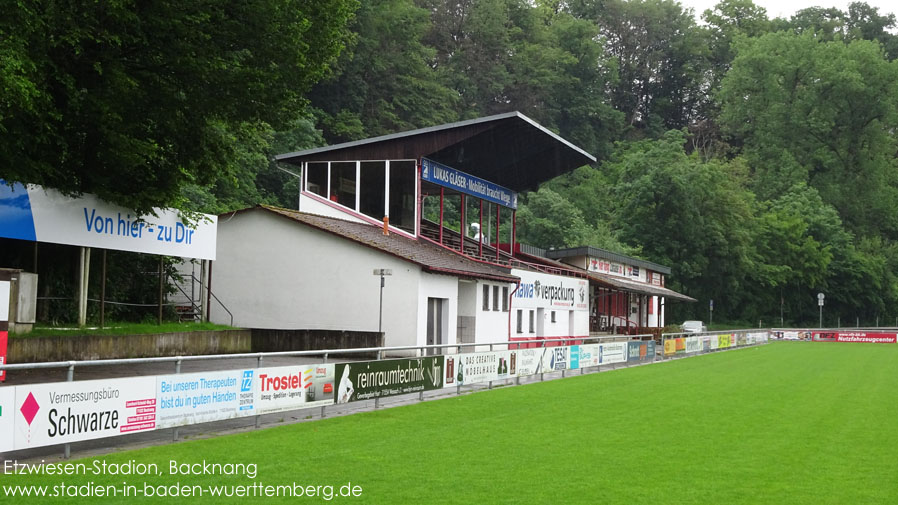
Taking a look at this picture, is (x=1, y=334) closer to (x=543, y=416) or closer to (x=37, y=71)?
(x=37, y=71)

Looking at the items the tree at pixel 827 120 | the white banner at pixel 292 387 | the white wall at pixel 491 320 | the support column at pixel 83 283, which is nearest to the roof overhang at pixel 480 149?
the white wall at pixel 491 320

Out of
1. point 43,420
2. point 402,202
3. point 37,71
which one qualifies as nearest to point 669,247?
point 402,202

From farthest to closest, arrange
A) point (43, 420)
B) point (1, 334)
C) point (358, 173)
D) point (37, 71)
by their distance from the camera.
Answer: point (358, 173) < point (37, 71) < point (1, 334) < point (43, 420)

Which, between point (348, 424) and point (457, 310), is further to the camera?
point (457, 310)

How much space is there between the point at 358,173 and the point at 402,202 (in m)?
2.71

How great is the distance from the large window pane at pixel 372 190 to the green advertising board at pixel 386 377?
69.8 feet

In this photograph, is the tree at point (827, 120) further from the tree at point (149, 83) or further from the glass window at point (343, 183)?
the tree at point (149, 83)

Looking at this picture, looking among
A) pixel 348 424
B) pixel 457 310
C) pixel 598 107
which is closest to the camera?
pixel 348 424

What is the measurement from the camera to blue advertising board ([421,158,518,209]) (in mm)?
40719

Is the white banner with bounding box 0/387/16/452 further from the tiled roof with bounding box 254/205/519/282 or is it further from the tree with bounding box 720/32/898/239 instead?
the tree with bounding box 720/32/898/239

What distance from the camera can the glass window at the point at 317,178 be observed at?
41.4 meters

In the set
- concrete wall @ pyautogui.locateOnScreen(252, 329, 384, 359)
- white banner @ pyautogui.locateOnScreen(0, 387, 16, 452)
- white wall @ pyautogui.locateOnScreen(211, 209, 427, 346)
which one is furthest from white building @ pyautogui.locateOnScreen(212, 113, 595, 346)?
white banner @ pyautogui.locateOnScreen(0, 387, 16, 452)

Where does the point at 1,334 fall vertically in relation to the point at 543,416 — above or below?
above

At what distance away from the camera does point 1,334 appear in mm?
13859
